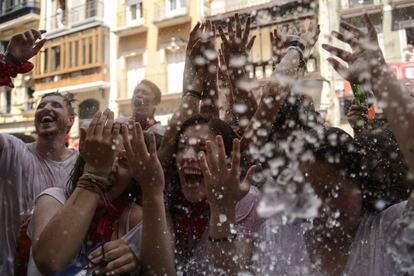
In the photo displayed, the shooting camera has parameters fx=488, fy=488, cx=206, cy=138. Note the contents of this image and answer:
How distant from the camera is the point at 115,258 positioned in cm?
185

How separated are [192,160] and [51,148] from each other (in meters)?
1.35

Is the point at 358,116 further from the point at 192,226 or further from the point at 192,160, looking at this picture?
the point at 192,226

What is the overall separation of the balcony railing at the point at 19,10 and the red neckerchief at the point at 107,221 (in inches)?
728

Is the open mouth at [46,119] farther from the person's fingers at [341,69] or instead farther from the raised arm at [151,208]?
the person's fingers at [341,69]

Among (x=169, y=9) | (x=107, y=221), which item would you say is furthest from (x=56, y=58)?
(x=107, y=221)

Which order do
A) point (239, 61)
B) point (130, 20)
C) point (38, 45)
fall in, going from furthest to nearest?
1. point (130, 20)
2. point (239, 61)
3. point (38, 45)

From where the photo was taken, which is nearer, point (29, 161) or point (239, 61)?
point (239, 61)

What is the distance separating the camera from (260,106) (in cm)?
229

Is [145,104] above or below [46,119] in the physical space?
above

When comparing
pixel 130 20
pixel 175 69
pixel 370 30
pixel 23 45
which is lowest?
pixel 370 30

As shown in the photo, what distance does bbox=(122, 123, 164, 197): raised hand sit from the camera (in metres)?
1.86

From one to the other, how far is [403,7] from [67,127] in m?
13.2

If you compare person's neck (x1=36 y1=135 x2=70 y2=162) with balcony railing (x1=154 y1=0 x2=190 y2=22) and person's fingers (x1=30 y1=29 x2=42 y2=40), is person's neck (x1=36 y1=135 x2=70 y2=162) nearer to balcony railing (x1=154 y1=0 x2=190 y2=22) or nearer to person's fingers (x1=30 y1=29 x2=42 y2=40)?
person's fingers (x1=30 y1=29 x2=42 y2=40)

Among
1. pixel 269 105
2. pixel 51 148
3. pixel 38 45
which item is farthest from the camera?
pixel 51 148
